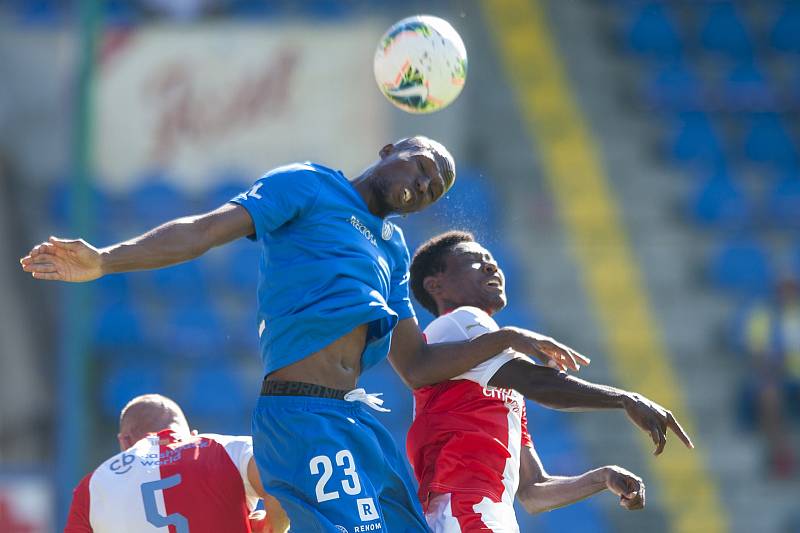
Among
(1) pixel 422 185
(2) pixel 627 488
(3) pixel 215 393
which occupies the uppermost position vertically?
(1) pixel 422 185

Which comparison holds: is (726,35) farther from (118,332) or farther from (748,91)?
(118,332)

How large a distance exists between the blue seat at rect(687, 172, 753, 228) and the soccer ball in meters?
9.90

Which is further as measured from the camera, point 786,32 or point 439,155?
point 786,32

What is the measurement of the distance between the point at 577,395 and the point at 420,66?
1.60 meters

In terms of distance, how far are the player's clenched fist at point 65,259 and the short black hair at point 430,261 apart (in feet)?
5.99

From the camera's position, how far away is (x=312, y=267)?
4.60m

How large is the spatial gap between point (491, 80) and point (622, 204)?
2.33 metres

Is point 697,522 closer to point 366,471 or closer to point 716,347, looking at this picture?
point 716,347

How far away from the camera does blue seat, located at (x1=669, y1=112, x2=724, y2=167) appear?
→ 52.2 feet

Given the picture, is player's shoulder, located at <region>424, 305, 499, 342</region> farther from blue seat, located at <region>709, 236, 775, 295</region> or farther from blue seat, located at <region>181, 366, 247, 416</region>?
blue seat, located at <region>709, 236, 775, 295</region>

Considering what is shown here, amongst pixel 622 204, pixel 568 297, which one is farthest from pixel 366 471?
pixel 622 204

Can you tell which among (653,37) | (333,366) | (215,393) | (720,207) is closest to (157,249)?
(333,366)

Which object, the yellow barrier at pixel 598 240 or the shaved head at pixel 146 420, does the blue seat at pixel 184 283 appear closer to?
the yellow barrier at pixel 598 240

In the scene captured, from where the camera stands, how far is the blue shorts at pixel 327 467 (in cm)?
444
